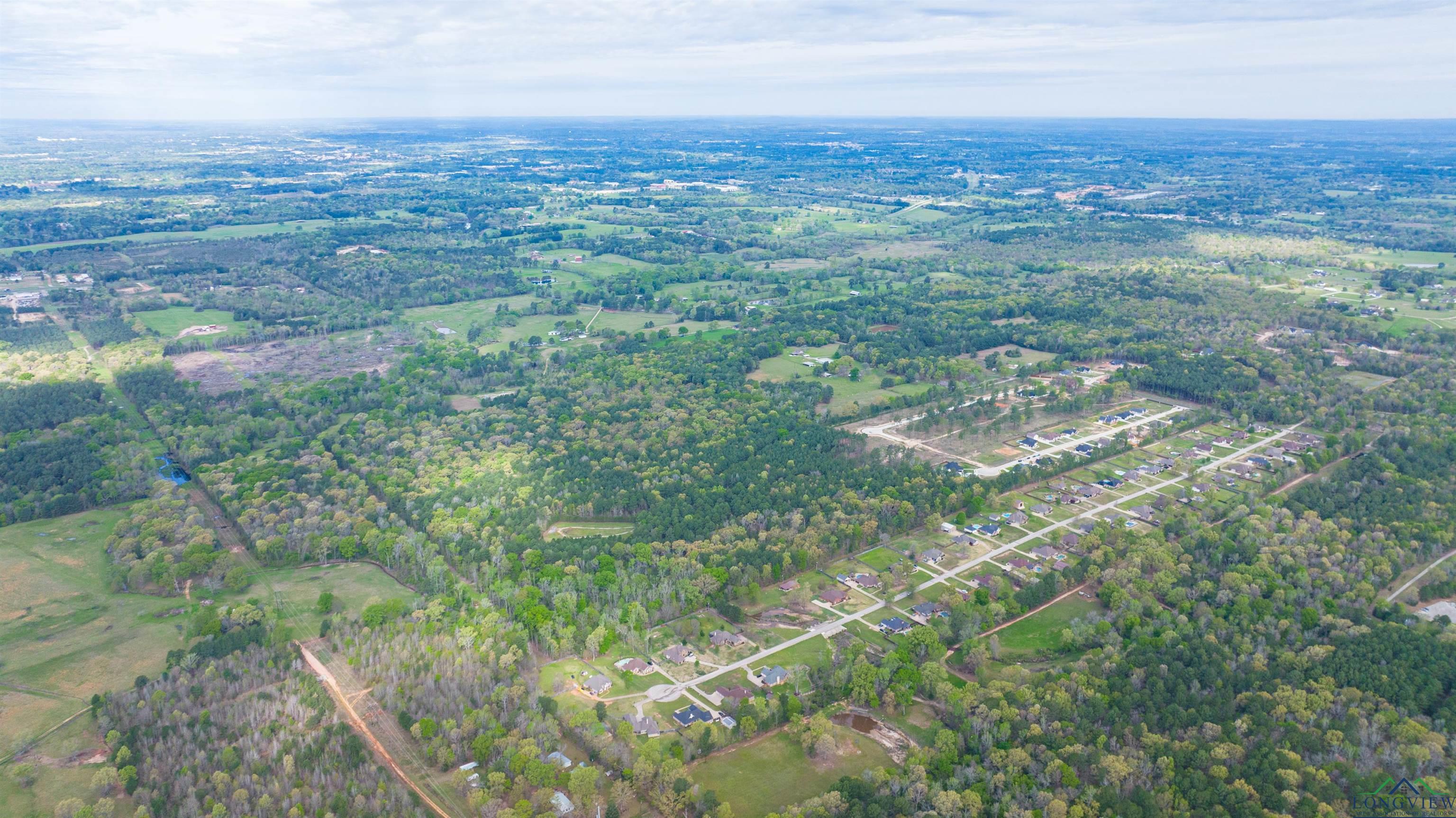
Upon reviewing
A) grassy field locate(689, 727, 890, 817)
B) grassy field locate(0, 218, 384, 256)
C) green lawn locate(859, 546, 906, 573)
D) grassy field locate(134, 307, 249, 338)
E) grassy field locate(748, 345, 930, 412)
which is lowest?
grassy field locate(689, 727, 890, 817)

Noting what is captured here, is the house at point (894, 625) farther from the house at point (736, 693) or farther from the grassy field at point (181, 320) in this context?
the grassy field at point (181, 320)

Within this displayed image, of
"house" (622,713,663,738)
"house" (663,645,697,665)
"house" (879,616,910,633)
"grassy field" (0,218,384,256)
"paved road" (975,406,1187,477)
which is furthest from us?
"grassy field" (0,218,384,256)

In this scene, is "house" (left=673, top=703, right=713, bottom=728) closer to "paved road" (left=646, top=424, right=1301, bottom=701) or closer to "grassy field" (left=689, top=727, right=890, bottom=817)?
"paved road" (left=646, top=424, right=1301, bottom=701)

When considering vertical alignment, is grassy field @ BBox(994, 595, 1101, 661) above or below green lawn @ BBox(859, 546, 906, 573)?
below

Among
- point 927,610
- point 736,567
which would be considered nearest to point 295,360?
point 736,567

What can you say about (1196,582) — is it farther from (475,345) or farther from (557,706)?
(475,345)

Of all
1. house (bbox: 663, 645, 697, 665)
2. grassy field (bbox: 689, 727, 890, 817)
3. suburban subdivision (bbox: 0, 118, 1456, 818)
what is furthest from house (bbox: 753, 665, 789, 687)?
house (bbox: 663, 645, 697, 665)

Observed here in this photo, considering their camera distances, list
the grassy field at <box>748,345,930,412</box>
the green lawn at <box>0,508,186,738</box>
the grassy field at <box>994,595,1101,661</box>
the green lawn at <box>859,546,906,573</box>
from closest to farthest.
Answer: the green lawn at <box>0,508,186,738</box>
the grassy field at <box>994,595,1101,661</box>
the green lawn at <box>859,546,906,573</box>
the grassy field at <box>748,345,930,412</box>

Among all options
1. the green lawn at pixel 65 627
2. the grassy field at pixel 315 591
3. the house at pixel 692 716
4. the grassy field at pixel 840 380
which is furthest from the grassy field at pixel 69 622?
the grassy field at pixel 840 380

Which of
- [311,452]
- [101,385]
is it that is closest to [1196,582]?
[311,452]
